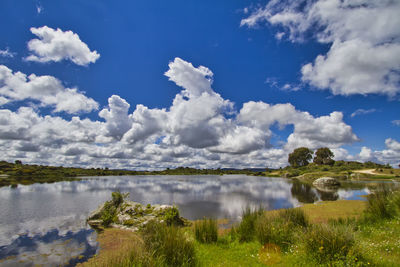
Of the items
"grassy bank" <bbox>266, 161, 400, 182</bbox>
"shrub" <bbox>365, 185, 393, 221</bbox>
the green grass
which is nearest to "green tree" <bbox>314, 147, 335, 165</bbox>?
"grassy bank" <bbox>266, 161, 400, 182</bbox>

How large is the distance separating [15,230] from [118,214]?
7500 millimetres

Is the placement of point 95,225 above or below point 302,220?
below

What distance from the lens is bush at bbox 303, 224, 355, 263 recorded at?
262 inches

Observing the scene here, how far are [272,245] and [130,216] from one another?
13999 millimetres

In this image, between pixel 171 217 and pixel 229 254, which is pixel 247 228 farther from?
pixel 171 217

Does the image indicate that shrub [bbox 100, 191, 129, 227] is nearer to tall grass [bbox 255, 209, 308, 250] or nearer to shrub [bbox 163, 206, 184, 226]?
shrub [bbox 163, 206, 184, 226]

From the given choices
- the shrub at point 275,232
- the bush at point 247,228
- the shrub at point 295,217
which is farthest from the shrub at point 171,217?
the shrub at point 295,217

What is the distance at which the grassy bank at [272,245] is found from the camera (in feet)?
20.9

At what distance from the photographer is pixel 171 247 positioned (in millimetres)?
7031

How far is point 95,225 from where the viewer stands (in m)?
18.0

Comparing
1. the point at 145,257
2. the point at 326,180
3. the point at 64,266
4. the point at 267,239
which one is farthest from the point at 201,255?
the point at 326,180

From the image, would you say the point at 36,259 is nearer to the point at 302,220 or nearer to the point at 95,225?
the point at 95,225

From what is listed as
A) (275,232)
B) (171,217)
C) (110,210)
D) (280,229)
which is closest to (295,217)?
(280,229)

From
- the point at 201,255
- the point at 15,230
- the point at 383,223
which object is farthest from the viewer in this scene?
the point at 15,230
